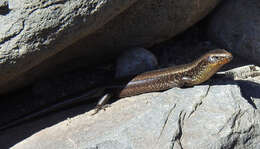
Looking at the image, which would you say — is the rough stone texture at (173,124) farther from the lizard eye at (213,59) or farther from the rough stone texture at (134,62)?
the rough stone texture at (134,62)

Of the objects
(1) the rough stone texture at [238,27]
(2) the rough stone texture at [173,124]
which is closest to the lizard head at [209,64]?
(2) the rough stone texture at [173,124]

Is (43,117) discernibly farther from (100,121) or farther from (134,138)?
(134,138)

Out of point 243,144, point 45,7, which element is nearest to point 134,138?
point 243,144

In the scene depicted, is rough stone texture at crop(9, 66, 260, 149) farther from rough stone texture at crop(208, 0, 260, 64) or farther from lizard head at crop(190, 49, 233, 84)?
rough stone texture at crop(208, 0, 260, 64)

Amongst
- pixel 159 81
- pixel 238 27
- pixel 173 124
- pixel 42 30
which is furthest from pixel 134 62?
pixel 238 27

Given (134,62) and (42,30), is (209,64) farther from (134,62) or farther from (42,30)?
(42,30)

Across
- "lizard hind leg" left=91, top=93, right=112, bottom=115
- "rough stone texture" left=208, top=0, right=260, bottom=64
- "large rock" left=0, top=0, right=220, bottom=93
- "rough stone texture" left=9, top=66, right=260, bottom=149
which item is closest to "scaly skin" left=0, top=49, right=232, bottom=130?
"lizard hind leg" left=91, top=93, right=112, bottom=115
